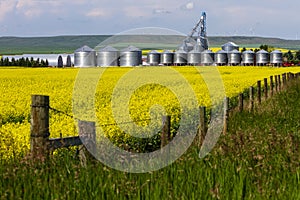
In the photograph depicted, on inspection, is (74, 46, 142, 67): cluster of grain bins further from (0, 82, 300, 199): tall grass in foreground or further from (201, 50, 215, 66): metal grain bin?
(0, 82, 300, 199): tall grass in foreground

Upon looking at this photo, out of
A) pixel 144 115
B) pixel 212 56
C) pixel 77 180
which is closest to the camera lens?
pixel 77 180

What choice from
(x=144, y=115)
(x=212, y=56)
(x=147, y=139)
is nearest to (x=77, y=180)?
(x=147, y=139)

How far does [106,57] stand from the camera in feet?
258

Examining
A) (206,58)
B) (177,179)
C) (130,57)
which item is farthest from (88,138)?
(206,58)

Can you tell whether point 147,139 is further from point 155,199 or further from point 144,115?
point 155,199

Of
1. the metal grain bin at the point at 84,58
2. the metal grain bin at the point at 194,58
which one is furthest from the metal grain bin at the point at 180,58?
the metal grain bin at the point at 84,58

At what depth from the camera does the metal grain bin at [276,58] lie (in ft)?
286

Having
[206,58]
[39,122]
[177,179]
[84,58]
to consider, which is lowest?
[177,179]

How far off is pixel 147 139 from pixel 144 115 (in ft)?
4.39

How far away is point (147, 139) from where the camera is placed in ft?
35.6

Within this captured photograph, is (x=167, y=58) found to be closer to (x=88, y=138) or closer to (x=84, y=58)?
(x=84, y=58)

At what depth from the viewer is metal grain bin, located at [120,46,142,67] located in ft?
259

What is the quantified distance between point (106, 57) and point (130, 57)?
3.03 metres

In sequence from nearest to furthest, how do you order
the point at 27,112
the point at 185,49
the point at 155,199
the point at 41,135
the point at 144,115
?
the point at 155,199 < the point at 41,135 < the point at 144,115 < the point at 27,112 < the point at 185,49
